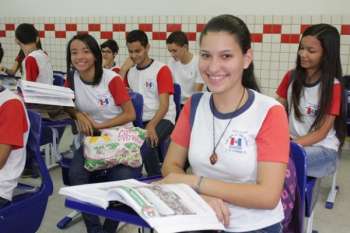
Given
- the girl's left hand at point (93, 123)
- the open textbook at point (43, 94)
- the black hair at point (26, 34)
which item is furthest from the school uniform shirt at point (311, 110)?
the black hair at point (26, 34)

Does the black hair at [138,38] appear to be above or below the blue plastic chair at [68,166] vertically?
above

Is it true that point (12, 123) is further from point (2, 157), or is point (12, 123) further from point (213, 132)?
point (213, 132)

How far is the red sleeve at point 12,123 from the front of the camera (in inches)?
60.6

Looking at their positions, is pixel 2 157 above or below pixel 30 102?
below

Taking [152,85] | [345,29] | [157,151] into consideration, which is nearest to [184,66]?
[152,85]

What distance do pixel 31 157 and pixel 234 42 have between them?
1057mm

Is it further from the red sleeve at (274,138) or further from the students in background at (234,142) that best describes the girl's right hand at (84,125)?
the red sleeve at (274,138)

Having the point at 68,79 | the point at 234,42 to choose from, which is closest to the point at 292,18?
the point at 68,79

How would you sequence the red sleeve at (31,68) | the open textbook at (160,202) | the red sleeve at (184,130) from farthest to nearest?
the red sleeve at (31,68) → the red sleeve at (184,130) → the open textbook at (160,202)

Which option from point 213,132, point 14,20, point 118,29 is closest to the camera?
point 213,132

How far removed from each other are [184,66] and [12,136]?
7.37 ft

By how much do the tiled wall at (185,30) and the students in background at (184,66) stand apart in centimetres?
56

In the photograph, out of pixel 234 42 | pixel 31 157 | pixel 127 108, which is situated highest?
pixel 234 42

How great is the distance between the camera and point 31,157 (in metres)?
1.74
